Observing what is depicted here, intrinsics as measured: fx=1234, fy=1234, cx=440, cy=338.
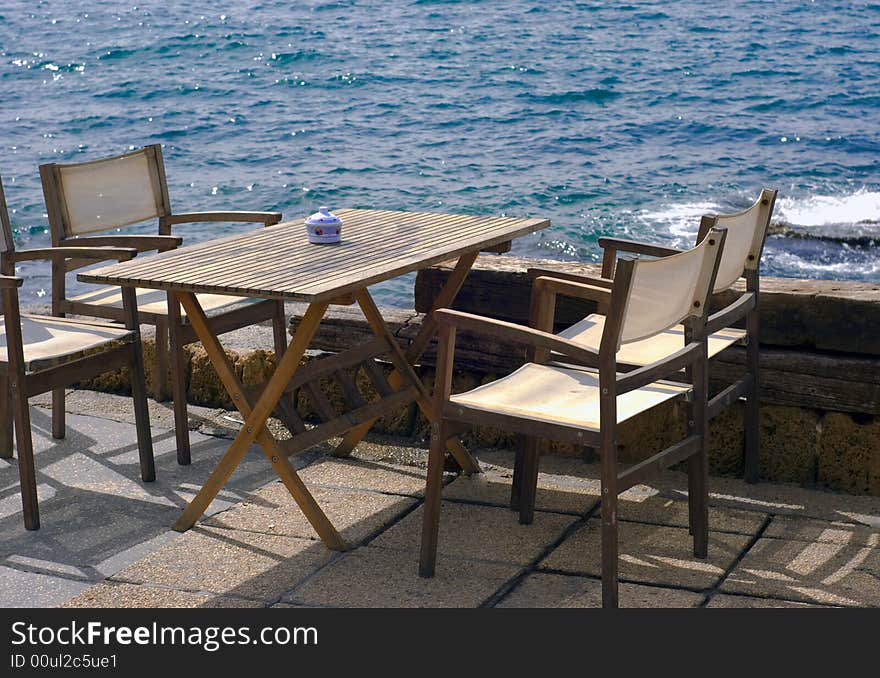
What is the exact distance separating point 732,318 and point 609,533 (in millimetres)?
878

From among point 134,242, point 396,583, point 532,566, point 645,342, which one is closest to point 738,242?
point 645,342

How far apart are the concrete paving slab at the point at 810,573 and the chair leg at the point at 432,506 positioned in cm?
75

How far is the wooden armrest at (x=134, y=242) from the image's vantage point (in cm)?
426

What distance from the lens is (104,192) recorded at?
4551mm

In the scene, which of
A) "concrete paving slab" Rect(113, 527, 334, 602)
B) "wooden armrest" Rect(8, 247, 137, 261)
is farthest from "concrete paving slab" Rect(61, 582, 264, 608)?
"wooden armrest" Rect(8, 247, 137, 261)

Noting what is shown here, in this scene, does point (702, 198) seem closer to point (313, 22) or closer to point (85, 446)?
point (85, 446)

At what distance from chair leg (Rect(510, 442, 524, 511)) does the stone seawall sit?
52 cm

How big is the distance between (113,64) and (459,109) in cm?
800

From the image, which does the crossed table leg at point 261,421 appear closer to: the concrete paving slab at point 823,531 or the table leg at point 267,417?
the table leg at point 267,417

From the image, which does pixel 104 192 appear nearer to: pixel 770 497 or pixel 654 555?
pixel 654 555

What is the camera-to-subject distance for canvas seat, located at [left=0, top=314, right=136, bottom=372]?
3613mm

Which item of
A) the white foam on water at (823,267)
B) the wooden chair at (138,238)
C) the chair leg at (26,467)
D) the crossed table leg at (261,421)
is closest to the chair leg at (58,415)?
the wooden chair at (138,238)
